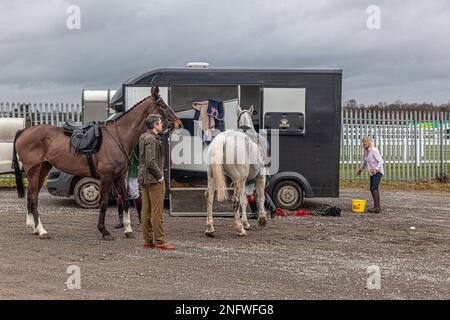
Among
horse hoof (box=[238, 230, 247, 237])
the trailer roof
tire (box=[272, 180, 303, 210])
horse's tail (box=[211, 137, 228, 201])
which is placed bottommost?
horse hoof (box=[238, 230, 247, 237])

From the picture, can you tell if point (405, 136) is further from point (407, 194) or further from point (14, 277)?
point (14, 277)

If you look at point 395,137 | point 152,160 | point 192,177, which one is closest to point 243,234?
point 152,160

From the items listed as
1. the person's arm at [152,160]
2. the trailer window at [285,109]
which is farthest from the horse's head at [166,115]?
the trailer window at [285,109]

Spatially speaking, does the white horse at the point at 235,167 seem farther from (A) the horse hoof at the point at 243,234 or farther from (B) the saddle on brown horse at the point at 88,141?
(B) the saddle on brown horse at the point at 88,141

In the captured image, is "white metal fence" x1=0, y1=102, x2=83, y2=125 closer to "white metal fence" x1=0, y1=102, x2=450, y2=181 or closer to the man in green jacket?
"white metal fence" x1=0, y1=102, x2=450, y2=181

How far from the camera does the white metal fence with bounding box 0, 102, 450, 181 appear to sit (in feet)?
Answer: 64.3

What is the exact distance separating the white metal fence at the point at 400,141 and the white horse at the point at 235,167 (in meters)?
9.89

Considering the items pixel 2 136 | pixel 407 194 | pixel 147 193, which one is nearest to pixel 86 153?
pixel 147 193

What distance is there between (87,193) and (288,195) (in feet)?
14.9

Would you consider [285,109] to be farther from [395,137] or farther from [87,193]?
[395,137]

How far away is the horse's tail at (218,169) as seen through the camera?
382 inches

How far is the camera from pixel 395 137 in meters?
20.3

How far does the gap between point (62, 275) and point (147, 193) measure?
82.2 inches

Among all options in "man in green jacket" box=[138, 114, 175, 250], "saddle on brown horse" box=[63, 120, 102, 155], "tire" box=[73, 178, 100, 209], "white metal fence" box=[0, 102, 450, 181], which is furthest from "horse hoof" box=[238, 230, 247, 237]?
"white metal fence" box=[0, 102, 450, 181]
